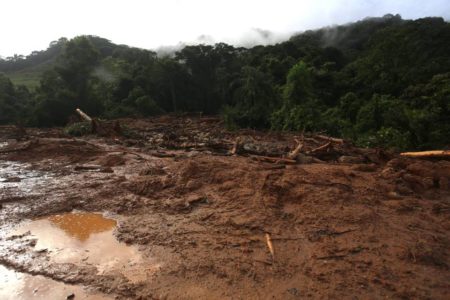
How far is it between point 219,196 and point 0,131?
1736 cm

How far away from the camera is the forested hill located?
15.1 metres

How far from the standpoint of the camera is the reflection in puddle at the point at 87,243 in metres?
4.71

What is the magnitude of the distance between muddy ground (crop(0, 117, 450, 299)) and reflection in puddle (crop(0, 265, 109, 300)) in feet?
0.40

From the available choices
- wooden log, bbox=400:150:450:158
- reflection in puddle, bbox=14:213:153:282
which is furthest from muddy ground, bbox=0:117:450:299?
wooden log, bbox=400:150:450:158

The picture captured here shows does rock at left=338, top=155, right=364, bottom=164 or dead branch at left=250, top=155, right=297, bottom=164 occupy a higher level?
dead branch at left=250, top=155, right=297, bottom=164

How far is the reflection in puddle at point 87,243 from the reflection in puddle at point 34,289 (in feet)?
1.44

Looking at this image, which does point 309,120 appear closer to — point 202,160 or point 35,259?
point 202,160

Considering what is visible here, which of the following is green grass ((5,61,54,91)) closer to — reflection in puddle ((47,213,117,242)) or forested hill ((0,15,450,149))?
forested hill ((0,15,450,149))

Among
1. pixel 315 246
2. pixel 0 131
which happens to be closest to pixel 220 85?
pixel 0 131

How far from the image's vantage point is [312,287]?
400cm

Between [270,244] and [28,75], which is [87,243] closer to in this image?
[270,244]

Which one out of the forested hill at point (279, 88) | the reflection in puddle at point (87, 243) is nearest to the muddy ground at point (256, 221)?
the reflection in puddle at point (87, 243)

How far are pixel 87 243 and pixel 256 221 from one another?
2.72m

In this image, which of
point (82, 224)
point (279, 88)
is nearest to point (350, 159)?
point (82, 224)
